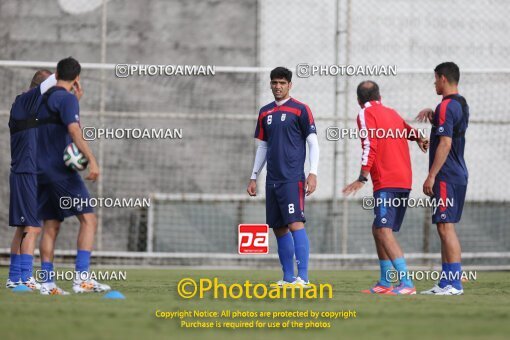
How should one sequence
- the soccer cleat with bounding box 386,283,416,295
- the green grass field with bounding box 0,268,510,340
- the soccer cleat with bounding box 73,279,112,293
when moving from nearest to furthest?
the green grass field with bounding box 0,268,510,340 → the soccer cleat with bounding box 73,279,112,293 → the soccer cleat with bounding box 386,283,416,295

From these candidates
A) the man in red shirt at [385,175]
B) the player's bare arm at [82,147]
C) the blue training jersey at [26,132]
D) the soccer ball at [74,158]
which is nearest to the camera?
the player's bare arm at [82,147]

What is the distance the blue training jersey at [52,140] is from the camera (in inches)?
350

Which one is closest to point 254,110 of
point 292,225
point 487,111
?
point 487,111

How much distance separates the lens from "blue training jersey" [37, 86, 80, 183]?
8.89 metres

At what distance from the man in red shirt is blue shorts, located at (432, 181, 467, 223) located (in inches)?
15.1

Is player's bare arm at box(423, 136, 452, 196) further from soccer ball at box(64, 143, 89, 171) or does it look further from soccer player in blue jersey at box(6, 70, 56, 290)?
soccer player in blue jersey at box(6, 70, 56, 290)

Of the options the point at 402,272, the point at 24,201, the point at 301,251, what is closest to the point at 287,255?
the point at 301,251

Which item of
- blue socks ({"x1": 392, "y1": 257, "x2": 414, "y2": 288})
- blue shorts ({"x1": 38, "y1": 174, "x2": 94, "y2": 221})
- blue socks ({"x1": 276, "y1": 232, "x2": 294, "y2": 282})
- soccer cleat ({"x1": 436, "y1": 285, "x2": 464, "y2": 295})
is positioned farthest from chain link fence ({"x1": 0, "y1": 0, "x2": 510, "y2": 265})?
blue shorts ({"x1": 38, "y1": 174, "x2": 94, "y2": 221})

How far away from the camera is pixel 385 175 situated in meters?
9.64

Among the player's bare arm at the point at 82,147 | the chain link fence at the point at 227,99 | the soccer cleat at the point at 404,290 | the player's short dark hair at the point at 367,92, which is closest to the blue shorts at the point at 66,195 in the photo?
the player's bare arm at the point at 82,147

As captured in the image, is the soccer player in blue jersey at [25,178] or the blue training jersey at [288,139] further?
the blue training jersey at [288,139]

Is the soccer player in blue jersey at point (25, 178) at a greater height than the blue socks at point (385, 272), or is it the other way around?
the soccer player in blue jersey at point (25, 178)

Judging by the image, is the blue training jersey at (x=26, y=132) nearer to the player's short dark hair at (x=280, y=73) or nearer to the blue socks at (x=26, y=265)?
the blue socks at (x=26, y=265)

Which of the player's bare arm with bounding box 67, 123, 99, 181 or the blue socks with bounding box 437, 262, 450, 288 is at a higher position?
the player's bare arm with bounding box 67, 123, 99, 181
